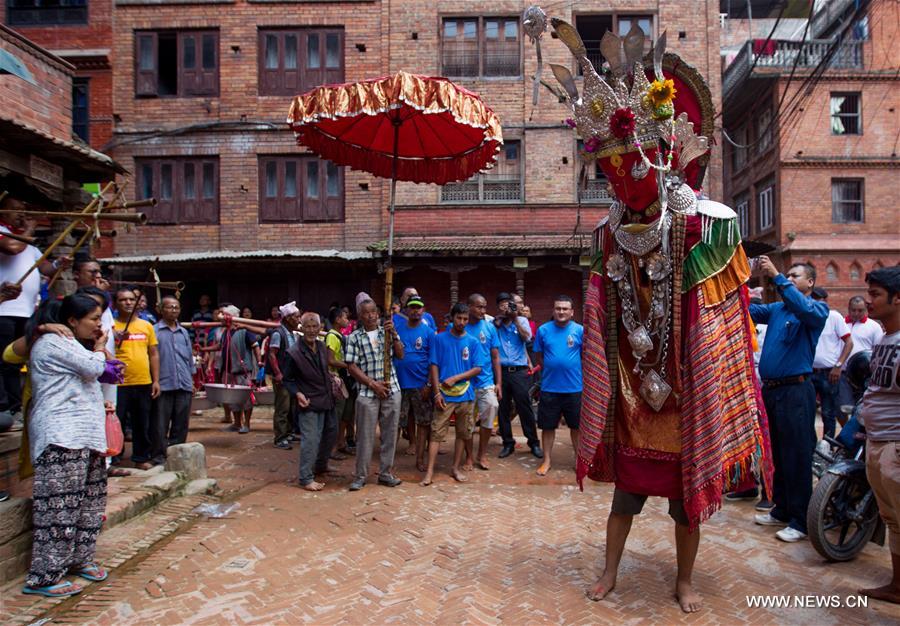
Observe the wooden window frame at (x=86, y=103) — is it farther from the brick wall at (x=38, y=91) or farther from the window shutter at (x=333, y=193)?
the brick wall at (x=38, y=91)

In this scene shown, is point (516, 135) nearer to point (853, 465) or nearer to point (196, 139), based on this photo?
point (196, 139)

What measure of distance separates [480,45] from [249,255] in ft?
26.5

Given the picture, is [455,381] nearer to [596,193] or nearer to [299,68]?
[596,193]

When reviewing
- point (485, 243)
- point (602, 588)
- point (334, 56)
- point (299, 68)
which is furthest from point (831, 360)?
point (299, 68)

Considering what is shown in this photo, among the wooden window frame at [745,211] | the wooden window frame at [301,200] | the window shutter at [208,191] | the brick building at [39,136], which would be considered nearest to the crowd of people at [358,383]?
the brick building at [39,136]

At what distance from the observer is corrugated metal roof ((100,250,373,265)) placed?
49.9ft

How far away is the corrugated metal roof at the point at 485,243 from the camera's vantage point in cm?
1531

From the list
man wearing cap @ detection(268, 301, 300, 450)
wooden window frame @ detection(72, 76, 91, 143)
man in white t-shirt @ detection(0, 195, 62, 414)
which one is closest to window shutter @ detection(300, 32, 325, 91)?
wooden window frame @ detection(72, 76, 91, 143)

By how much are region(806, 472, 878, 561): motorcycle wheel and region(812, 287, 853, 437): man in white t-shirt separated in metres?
3.62

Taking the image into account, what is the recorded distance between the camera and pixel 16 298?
5.26 meters

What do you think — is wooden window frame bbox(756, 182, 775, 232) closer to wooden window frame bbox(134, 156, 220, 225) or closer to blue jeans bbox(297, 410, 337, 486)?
wooden window frame bbox(134, 156, 220, 225)

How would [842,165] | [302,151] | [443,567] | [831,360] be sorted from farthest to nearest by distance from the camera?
[842,165], [302,151], [831,360], [443,567]

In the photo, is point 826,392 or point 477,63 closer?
point 826,392

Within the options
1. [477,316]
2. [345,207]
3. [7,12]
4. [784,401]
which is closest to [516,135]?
[345,207]
